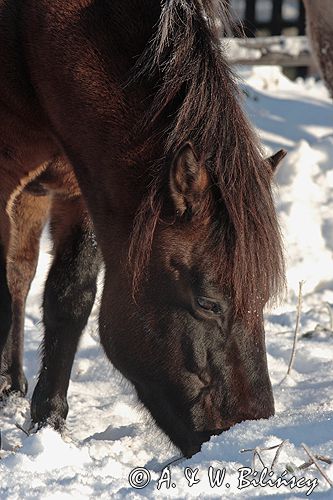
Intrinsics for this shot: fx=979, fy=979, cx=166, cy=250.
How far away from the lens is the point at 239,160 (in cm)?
290

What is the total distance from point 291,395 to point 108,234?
1.24m

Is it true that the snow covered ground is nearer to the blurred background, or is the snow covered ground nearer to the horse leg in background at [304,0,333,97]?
the horse leg in background at [304,0,333,97]

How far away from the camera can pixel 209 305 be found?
290 centimetres

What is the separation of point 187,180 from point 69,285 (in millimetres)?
1229

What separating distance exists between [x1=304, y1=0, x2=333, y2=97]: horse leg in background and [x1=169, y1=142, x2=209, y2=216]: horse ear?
2.60 m

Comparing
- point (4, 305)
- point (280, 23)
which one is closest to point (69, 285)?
point (4, 305)

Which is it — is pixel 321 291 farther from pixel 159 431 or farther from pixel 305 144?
pixel 159 431

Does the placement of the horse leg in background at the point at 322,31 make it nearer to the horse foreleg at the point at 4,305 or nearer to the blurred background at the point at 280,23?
the horse foreleg at the point at 4,305

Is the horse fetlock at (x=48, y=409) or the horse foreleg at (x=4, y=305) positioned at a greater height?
the horse foreleg at (x=4, y=305)

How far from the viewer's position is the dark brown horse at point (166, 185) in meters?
2.89

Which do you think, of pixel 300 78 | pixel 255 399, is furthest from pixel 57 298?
pixel 300 78

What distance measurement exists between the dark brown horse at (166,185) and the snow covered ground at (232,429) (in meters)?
0.19

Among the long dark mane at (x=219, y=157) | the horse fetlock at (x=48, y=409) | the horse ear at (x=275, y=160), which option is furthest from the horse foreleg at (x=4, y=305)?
the horse ear at (x=275, y=160)

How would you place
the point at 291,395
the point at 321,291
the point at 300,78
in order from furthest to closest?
the point at 300,78, the point at 321,291, the point at 291,395
